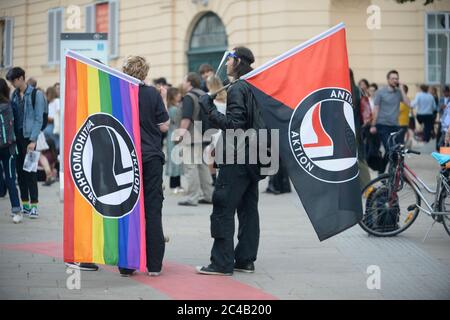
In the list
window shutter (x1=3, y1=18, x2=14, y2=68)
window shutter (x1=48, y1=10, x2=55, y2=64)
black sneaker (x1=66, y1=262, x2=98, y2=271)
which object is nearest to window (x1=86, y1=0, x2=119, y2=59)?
window shutter (x1=48, y1=10, x2=55, y2=64)

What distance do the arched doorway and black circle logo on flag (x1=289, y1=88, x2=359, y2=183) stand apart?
17618 mm

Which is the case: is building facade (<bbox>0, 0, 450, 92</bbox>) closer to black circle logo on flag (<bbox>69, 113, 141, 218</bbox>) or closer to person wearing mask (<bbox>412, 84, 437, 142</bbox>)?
person wearing mask (<bbox>412, 84, 437, 142</bbox>)

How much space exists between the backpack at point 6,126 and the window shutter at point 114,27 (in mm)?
18046

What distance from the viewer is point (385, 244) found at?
29.0ft

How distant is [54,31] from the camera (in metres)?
29.7

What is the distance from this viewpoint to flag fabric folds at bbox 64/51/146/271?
6.76m

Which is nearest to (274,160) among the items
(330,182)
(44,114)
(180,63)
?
(330,182)

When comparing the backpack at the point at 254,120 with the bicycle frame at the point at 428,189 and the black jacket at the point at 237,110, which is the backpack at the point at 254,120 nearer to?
the black jacket at the point at 237,110

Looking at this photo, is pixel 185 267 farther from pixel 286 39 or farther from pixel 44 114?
pixel 286 39

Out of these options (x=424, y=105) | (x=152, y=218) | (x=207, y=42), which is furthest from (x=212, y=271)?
(x=207, y=42)

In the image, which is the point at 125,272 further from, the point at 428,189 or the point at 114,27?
the point at 114,27

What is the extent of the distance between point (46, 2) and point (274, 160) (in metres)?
24.4

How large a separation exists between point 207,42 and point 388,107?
485 inches
